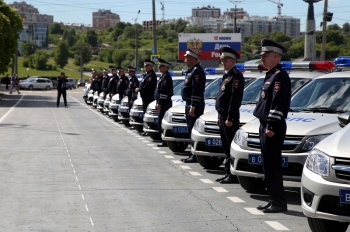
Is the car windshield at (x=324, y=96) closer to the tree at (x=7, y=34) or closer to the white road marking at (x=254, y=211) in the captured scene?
the white road marking at (x=254, y=211)

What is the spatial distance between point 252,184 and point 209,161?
287 centimetres

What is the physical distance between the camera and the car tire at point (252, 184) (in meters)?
11.0

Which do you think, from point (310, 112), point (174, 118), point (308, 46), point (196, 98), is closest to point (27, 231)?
point (310, 112)

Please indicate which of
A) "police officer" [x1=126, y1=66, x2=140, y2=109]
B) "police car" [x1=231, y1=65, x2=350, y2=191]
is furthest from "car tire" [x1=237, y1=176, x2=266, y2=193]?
"police officer" [x1=126, y1=66, x2=140, y2=109]

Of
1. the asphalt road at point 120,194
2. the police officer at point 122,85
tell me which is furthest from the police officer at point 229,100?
the police officer at point 122,85

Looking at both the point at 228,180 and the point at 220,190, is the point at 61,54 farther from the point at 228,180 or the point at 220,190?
the point at 220,190

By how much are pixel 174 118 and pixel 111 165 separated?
2.43 m

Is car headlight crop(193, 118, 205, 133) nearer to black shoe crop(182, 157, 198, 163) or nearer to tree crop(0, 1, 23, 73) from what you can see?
black shoe crop(182, 157, 198, 163)

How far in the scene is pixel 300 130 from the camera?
1022cm

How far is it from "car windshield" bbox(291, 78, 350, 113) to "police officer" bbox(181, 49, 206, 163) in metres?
2.78

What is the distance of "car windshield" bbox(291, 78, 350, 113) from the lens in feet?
36.5

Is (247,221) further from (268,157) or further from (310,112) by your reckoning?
(310,112)

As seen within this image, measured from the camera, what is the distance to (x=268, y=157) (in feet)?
31.3

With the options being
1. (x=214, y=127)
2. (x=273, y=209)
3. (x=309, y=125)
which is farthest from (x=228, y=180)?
(x=273, y=209)
